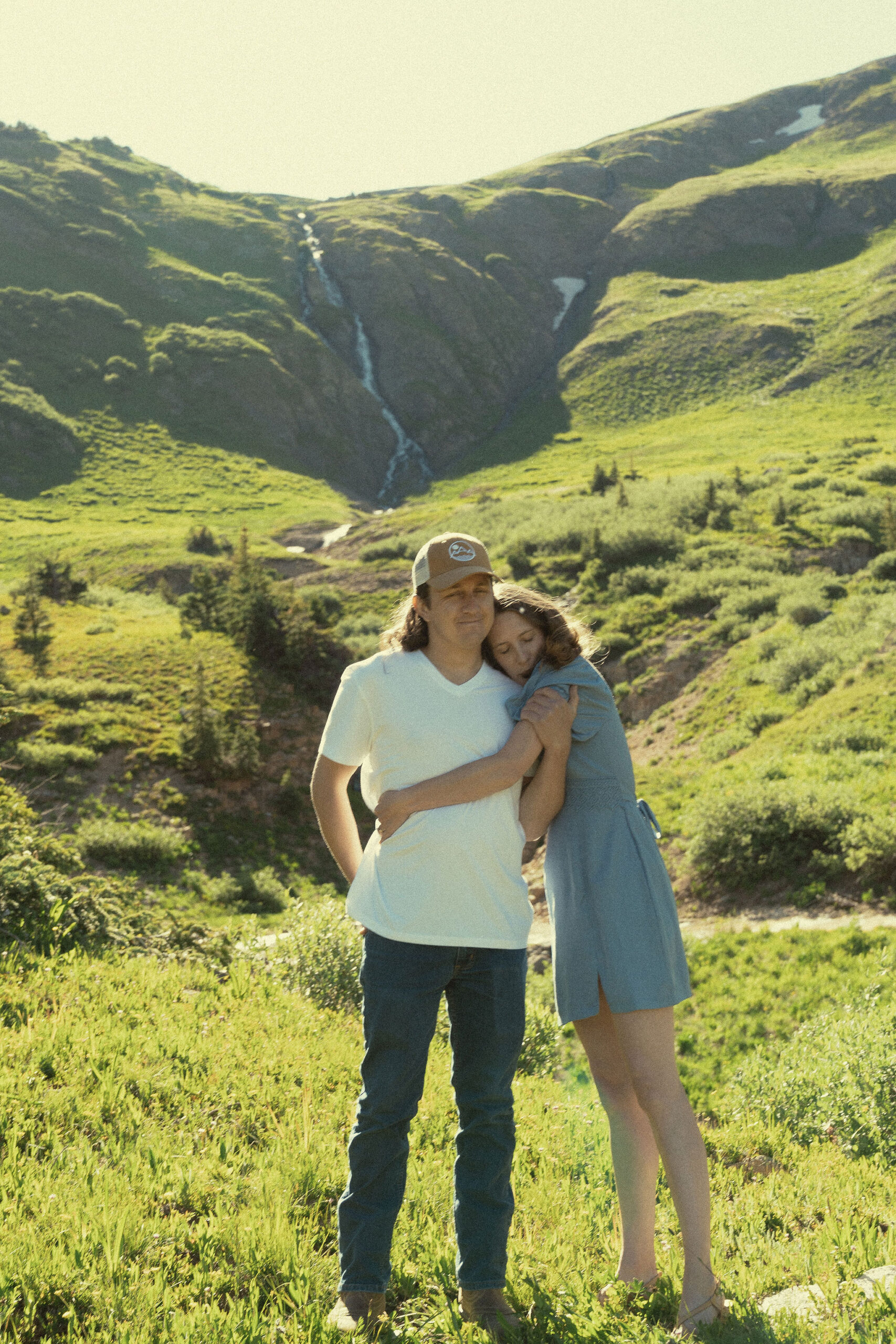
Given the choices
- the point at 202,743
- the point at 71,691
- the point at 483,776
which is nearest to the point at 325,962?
the point at 483,776

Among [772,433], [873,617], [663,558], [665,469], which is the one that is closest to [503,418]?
[772,433]

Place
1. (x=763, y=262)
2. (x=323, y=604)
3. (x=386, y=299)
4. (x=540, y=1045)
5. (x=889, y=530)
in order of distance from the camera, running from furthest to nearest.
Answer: (x=763, y=262), (x=386, y=299), (x=323, y=604), (x=889, y=530), (x=540, y=1045)

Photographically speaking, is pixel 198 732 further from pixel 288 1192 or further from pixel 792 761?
pixel 288 1192

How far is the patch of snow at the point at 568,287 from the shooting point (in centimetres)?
11125

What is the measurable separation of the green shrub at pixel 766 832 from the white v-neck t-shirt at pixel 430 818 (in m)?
8.81

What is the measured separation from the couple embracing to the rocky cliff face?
248 ft

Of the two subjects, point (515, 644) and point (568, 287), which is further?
point (568, 287)

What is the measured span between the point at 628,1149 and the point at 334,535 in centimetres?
5981

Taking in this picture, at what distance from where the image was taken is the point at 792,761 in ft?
42.5

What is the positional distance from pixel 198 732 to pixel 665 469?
4194 cm

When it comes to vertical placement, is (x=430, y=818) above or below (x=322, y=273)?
below

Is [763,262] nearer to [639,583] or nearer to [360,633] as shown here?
[639,583]

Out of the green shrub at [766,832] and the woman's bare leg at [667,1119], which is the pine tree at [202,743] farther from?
the woman's bare leg at [667,1119]

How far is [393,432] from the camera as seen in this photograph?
9238 cm
